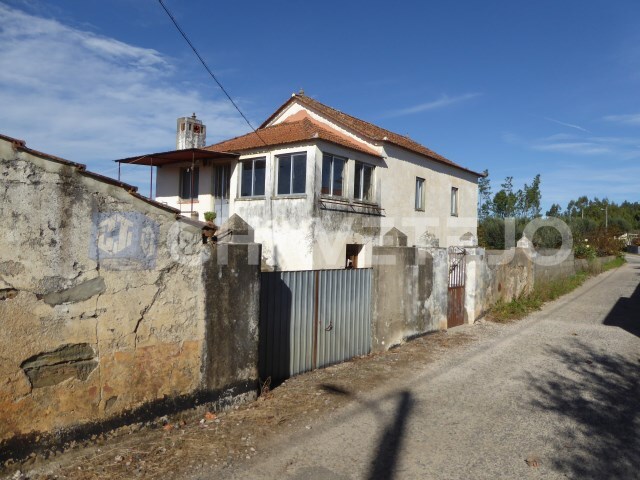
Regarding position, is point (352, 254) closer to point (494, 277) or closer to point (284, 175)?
point (284, 175)

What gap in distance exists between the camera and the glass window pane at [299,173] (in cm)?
1530

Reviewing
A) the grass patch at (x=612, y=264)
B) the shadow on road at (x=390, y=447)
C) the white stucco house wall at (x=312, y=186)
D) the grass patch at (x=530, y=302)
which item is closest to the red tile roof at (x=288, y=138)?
the white stucco house wall at (x=312, y=186)

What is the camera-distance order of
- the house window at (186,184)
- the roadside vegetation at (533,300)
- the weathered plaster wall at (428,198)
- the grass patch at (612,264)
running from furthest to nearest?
1. the grass patch at (612,264)
2. the house window at (186,184)
3. the weathered plaster wall at (428,198)
4. the roadside vegetation at (533,300)

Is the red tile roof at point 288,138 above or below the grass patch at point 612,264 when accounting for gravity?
above

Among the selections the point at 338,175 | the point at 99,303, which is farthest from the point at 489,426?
the point at 338,175

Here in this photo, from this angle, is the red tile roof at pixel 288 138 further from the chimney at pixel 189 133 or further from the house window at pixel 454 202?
the house window at pixel 454 202

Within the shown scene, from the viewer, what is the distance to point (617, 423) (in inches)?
204

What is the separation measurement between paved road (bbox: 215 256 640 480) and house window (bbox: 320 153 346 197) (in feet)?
27.3

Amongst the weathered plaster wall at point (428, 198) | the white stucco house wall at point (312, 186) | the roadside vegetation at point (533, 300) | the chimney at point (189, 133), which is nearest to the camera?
the roadside vegetation at point (533, 300)

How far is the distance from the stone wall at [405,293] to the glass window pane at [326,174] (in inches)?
240

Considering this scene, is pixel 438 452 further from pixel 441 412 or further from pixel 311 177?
pixel 311 177

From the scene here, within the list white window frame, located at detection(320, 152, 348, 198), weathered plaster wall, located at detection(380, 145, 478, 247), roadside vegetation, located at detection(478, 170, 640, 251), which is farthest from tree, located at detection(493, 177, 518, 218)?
white window frame, located at detection(320, 152, 348, 198)

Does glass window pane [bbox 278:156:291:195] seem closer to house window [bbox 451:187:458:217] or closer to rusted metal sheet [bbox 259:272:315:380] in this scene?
rusted metal sheet [bbox 259:272:315:380]

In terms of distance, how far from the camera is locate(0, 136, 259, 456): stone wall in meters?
3.72
